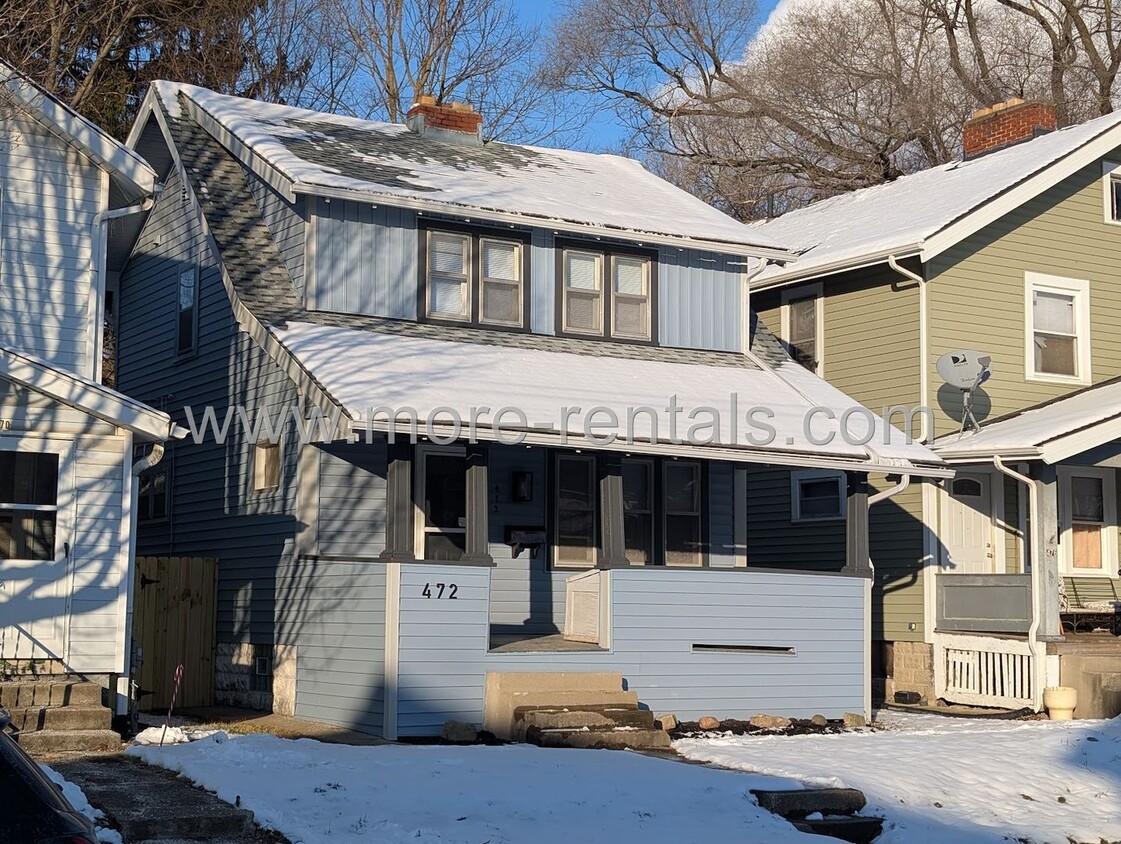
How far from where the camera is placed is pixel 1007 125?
25844 millimetres

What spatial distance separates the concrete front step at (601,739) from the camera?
1473 centimetres

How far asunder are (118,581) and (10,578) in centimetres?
103

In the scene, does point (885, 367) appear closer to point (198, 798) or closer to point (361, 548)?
point (361, 548)

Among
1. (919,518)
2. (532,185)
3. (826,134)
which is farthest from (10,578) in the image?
(826,134)

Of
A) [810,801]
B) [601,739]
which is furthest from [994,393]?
[810,801]

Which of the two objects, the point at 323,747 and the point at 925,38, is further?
the point at 925,38

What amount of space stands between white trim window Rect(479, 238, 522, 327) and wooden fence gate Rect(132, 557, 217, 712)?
484 cm

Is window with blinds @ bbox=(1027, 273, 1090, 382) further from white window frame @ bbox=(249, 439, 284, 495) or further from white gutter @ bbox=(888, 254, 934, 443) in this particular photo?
white window frame @ bbox=(249, 439, 284, 495)

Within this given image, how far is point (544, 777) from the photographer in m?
12.4

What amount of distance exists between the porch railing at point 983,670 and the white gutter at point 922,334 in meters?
3.16

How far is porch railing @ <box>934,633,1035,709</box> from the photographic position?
19469mm

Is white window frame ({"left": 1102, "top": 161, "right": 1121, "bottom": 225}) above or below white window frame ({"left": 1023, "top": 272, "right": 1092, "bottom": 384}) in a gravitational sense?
above

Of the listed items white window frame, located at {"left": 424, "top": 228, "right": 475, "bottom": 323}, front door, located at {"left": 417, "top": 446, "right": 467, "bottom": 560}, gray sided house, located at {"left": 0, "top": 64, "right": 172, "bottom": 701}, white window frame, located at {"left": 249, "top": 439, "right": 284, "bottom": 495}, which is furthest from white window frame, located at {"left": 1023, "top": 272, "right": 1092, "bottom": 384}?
gray sided house, located at {"left": 0, "top": 64, "right": 172, "bottom": 701}

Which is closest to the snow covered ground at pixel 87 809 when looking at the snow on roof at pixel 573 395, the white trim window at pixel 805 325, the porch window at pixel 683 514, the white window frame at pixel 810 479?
the snow on roof at pixel 573 395
